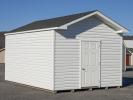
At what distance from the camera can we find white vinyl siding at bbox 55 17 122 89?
18641 mm

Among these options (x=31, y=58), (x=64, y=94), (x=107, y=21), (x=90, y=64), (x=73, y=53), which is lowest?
(x=64, y=94)

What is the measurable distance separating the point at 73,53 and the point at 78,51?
0.28 meters

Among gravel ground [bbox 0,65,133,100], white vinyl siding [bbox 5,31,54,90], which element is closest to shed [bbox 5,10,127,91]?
white vinyl siding [bbox 5,31,54,90]

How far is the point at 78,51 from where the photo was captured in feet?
62.8

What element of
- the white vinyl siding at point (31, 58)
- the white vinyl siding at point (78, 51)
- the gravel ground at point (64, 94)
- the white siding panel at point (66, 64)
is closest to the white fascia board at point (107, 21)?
the white vinyl siding at point (78, 51)

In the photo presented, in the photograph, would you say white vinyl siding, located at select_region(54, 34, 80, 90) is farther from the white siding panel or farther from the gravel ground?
the gravel ground

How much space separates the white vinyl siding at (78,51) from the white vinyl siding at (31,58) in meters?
0.46

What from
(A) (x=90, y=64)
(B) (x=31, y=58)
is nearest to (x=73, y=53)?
(A) (x=90, y=64)

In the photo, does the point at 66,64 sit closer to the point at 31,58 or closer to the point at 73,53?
the point at 73,53

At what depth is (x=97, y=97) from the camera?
1708 centimetres

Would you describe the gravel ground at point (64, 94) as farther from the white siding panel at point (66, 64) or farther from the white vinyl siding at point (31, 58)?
the white vinyl siding at point (31, 58)

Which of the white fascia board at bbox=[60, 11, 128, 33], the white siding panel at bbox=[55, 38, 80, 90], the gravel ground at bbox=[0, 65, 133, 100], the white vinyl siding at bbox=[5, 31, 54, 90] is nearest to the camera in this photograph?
the gravel ground at bbox=[0, 65, 133, 100]

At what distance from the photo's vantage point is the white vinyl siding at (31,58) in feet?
61.7

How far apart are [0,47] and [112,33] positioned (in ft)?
153
